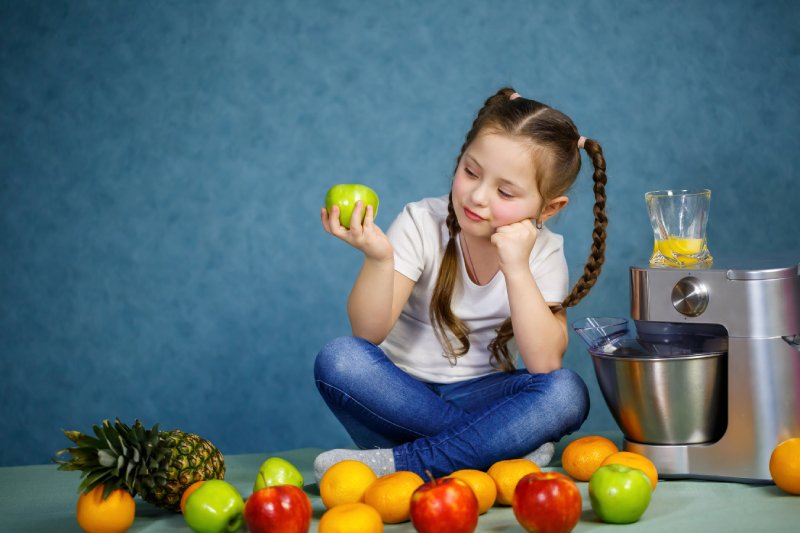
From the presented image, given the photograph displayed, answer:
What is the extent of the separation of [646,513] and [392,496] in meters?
0.38

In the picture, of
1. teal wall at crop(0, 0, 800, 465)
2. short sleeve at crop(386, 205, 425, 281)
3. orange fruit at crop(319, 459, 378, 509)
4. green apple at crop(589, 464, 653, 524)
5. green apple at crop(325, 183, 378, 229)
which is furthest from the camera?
teal wall at crop(0, 0, 800, 465)

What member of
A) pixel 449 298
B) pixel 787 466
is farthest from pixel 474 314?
pixel 787 466

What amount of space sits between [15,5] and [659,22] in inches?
60.8

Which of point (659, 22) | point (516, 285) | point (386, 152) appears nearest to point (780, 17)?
point (659, 22)

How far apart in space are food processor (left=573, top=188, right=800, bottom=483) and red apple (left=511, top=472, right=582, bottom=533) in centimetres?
40

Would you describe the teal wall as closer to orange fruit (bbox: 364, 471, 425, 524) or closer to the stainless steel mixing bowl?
the stainless steel mixing bowl

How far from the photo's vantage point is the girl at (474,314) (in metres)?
1.62

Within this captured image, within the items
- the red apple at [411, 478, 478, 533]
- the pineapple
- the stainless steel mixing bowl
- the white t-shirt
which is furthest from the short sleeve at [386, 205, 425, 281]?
the red apple at [411, 478, 478, 533]

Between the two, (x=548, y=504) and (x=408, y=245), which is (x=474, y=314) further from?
(x=548, y=504)

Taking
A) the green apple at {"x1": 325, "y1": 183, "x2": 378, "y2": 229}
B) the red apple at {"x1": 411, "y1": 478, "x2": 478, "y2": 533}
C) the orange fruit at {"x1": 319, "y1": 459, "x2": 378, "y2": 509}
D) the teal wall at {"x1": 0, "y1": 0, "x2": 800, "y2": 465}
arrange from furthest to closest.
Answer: the teal wall at {"x1": 0, "y1": 0, "x2": 800, "y2": 465} < the green apple at {"x1": 325, "y1": 183, "x2": 378, "y2": 229} < the orange fruit at {"x1": 319, "y1": 459, "x2": 378, "y2": 509} < the red apple at {"x1": 411, "y1": 478, "x2": 478, "y2": 533}

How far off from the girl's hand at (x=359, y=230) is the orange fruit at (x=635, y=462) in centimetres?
50

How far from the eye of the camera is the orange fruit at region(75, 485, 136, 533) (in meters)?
1.37

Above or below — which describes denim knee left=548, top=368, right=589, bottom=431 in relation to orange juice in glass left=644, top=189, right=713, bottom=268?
below

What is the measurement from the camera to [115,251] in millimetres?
2291
